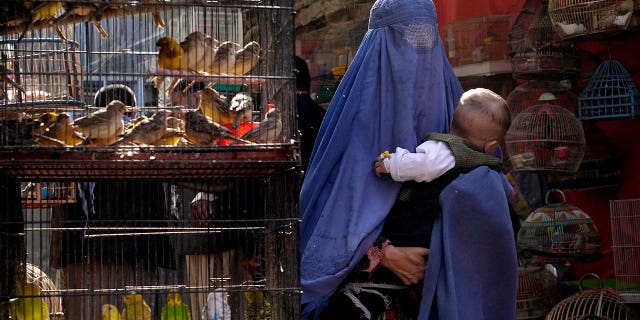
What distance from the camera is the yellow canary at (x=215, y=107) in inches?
171

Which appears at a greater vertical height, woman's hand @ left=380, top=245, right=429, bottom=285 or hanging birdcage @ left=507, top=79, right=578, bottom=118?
hanging birdcage @ left=507, top=79, right=578, bottom=118

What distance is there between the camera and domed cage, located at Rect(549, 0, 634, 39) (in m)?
7.34

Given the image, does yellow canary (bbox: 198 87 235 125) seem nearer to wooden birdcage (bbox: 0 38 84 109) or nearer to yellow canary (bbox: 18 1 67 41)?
wooden birdcage (bbox: 0 38 84 109)

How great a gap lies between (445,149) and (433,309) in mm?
694

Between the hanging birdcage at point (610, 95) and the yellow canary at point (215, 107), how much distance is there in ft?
13.3

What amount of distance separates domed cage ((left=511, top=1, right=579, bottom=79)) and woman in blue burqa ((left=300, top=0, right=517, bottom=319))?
3.27 meters

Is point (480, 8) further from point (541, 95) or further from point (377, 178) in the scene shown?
point (377, 178)

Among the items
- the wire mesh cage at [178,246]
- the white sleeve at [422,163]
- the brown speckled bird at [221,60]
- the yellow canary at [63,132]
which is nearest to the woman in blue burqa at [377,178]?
the white sleeve at [422,163]

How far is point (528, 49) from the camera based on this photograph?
27.0 ft

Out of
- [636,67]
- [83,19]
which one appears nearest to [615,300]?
[636,67]

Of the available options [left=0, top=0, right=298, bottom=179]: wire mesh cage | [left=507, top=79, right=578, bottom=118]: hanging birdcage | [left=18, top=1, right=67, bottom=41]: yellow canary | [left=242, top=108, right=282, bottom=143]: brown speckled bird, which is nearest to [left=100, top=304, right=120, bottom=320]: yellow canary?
[left=0, top=0, right=298, bottom=179]: wire mesh cage

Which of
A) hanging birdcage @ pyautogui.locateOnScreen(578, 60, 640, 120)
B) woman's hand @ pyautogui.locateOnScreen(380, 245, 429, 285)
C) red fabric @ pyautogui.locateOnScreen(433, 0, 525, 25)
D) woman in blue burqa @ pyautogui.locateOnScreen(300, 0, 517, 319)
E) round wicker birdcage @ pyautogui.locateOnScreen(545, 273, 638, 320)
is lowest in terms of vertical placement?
round wicker birdcage @ pyautogui.locateOnScreen(545, 273, 638, 320)

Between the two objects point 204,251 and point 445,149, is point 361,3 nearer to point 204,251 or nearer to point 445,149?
point 204,251

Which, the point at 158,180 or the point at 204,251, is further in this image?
the point at 204,251
